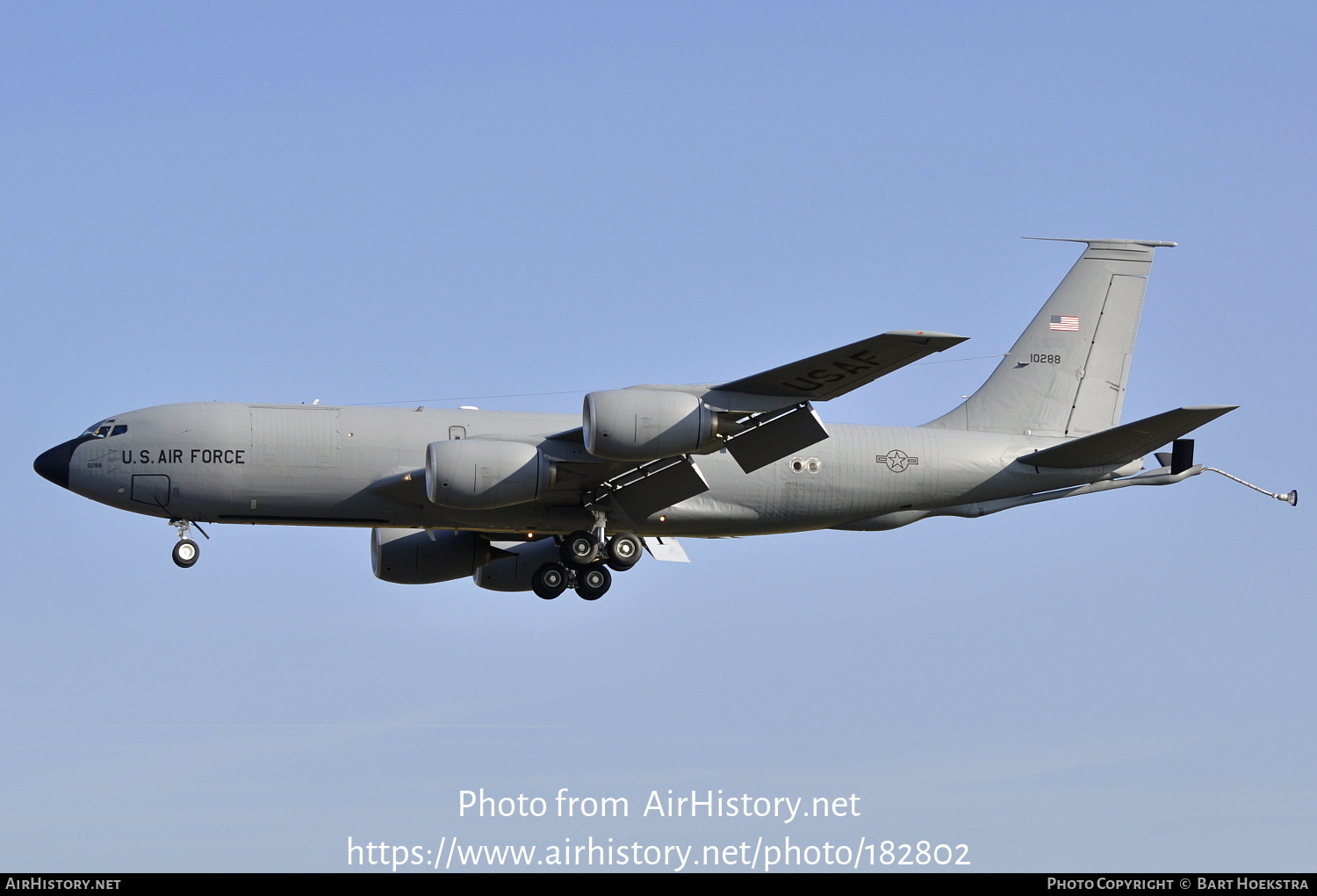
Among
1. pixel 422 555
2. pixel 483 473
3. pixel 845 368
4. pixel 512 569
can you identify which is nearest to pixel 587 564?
pixel 483 473

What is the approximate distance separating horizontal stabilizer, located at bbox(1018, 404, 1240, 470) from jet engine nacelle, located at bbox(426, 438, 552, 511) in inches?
441

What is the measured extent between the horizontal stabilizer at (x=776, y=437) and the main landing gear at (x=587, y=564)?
4.48m

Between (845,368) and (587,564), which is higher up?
(845,368)

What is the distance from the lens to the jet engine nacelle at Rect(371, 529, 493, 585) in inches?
1683

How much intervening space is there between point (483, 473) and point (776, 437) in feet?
19.7

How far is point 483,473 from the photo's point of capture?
35.2m

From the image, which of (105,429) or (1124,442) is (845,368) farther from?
(105,429)

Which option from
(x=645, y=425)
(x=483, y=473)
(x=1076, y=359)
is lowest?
(x=483, y=473)

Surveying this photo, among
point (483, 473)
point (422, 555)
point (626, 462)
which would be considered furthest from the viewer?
point (422, 555)

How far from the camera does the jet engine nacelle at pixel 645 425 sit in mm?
33281

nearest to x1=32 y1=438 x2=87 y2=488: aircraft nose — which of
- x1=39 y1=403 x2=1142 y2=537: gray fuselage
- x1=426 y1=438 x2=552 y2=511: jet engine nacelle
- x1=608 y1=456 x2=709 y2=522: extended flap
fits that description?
x1=39 y1=403 x2=1142 y2=537: gray fuselage

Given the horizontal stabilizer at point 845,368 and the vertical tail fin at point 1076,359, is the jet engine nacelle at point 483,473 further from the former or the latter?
the vertical tail fin at point 1076,359

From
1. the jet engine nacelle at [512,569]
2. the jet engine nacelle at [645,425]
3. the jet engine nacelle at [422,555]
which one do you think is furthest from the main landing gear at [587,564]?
the jet engine nacelle at [645,425]
